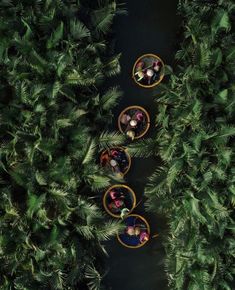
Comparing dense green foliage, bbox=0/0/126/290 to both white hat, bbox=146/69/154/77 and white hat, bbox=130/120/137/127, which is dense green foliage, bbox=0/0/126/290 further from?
white hat, bbox=146/69/154/77

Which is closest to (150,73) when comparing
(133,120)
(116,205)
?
(133,120)

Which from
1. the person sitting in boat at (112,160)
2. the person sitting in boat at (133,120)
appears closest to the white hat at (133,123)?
the person sitting in boat at (133,120)

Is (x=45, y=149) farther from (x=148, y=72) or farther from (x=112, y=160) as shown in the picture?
(x=148, y=72)

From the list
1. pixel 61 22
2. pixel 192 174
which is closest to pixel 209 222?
pixel 192 174

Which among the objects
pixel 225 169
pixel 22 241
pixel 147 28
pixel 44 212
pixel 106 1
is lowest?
pixel 22 241

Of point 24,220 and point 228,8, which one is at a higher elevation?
point 228,8

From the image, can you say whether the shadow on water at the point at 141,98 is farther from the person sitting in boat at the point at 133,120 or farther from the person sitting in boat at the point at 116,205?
the person sitting in boat at the point at 116,205

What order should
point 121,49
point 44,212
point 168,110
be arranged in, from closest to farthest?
1. point 44,212
2. point 168,110
3. point 121,49

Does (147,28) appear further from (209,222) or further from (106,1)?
(209,222)
